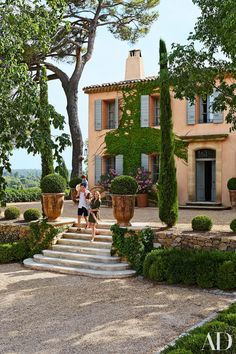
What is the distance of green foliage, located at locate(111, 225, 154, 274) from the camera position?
9.86 metres

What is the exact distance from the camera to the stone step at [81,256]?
33.0 ft

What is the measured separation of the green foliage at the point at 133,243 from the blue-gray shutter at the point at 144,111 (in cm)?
1016

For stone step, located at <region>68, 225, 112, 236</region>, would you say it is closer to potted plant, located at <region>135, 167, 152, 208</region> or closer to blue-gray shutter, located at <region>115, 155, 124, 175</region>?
potted plant, located at <region>135, 167, 152, 208</region>

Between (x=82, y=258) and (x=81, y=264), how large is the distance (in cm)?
36

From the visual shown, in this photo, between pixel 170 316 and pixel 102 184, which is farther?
pixel 102 184

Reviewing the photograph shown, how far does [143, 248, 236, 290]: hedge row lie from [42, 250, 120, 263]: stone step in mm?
1145

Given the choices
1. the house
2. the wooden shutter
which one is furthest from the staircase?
the wooden shutter

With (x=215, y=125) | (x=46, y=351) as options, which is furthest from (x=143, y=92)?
(x=46, y=351)

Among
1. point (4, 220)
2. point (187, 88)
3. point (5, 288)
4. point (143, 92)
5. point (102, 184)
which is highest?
point (143, 92)

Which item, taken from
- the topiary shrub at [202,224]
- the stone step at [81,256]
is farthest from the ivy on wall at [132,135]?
the stone step at [81,256]

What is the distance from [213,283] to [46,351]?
4.18m

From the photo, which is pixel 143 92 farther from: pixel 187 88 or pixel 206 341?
pixel 206 341

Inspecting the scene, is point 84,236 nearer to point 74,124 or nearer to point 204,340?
point 204,340

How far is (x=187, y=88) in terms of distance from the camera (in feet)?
32.7
